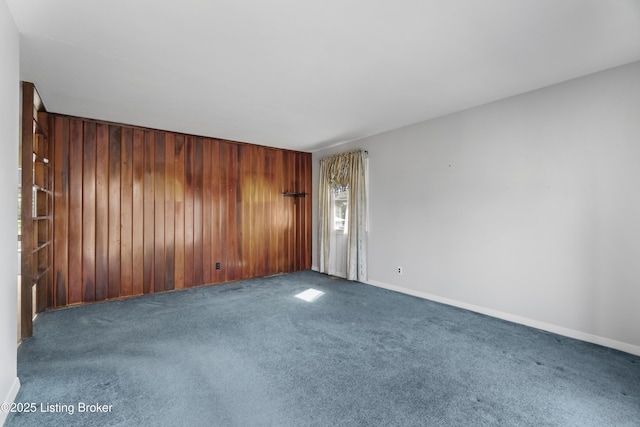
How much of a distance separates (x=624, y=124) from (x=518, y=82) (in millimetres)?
942

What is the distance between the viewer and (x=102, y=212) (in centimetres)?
400

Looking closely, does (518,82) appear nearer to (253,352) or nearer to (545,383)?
(545,383)

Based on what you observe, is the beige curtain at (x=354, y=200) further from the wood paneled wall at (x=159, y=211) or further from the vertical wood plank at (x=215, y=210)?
the vertical wood plank at (x=215, y=210)

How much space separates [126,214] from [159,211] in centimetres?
42

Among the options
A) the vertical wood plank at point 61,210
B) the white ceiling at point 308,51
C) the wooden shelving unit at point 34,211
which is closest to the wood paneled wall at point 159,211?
the vertical wood plank at point 61,210

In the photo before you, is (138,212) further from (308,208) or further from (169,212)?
(308,208)

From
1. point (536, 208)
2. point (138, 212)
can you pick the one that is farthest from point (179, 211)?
point (536, 208)

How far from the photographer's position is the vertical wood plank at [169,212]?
4484 millimetres

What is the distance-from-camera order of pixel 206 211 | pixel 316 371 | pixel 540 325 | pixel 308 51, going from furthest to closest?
pixel 206 211, pixel 540 325, pixel 308 51, pixel 316 371

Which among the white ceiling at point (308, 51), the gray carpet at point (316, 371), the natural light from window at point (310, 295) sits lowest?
the gray carpet at point (316, 371)

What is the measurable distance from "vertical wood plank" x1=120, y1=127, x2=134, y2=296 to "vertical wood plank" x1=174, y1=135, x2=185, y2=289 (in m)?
0.60

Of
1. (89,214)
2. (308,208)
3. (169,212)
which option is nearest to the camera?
(89,214)

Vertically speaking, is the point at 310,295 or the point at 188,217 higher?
the point at 188,217

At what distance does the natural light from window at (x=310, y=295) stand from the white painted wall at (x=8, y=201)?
2.83 meters
